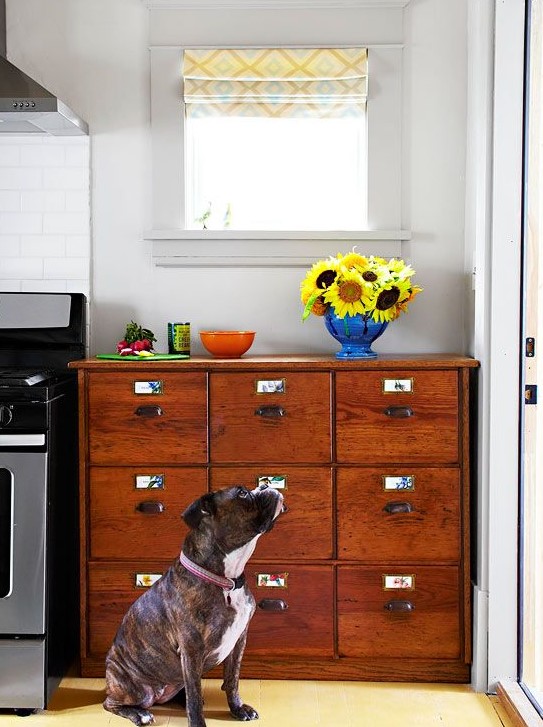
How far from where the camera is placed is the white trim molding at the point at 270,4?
357 cm

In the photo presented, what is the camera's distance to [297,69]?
141 inches

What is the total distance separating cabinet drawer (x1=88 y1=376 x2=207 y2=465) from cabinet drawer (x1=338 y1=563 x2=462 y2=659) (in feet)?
2.35

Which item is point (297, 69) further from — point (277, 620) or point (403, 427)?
point (277, 620)

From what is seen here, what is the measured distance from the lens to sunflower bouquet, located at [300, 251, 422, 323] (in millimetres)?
3193

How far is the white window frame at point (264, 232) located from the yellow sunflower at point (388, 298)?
0.41 m

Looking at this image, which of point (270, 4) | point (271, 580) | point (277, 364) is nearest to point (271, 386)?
point (277, 364)

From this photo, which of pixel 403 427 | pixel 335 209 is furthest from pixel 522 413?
pixel 335 209

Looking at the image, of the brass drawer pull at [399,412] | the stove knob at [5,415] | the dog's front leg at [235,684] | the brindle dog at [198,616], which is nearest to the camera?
the brindle dog at [198,616]

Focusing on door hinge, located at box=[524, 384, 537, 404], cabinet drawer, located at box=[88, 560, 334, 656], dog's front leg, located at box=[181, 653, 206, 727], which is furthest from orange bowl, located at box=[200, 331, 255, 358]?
dog's front leg, located at box=[181, 653, 206, 727]

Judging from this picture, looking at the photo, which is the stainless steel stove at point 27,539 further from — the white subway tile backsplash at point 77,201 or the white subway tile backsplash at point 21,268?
the white subway tile backsplash at point 77,201

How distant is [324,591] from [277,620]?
0.64 feet

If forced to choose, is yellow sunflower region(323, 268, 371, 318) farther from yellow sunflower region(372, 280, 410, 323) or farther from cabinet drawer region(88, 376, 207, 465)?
cabinet drawer region(88, 376, 207, 465)

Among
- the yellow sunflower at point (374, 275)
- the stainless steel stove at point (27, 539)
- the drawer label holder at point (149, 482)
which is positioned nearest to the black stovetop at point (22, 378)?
the stainless steel stove at point (27, 539)

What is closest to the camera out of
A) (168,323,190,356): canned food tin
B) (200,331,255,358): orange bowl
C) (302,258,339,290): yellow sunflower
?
(302,258,339,290): yellow sunflower
